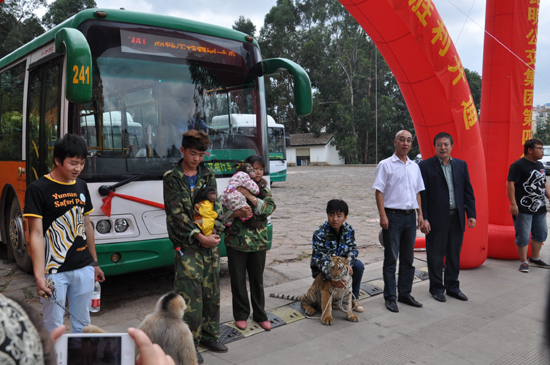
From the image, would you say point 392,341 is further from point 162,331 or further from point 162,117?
point 162,117

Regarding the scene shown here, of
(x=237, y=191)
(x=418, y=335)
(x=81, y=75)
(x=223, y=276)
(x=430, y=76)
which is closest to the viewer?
(x=81, y=75)

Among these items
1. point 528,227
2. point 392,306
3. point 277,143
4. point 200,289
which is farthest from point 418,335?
point 277,143

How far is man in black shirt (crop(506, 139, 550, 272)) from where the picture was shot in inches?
247

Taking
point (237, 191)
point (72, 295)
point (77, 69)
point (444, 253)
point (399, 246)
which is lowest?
point (444, 253)

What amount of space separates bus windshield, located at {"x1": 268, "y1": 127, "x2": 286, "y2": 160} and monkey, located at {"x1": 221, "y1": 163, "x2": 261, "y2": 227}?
16610mm

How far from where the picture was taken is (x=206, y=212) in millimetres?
3566

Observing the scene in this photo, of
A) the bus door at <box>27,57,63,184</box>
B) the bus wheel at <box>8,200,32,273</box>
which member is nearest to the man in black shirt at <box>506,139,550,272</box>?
the bus door at <box>27,57,63,184</box>

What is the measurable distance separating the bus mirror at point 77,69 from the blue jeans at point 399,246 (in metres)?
3.39

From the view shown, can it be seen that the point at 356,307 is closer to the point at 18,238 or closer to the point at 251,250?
the point at 251,250

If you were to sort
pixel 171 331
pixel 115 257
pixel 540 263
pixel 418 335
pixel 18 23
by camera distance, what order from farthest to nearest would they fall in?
pixel 18 23
pixel 540 263
pixel 115 257
pixel 418 335
pixel 171 331

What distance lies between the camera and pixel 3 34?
37.1 m

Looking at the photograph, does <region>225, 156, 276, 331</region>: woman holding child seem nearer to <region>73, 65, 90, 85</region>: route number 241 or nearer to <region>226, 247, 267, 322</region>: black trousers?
<region>226, 247, 267, 322</region>: black trousers

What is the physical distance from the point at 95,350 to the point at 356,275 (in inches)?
153

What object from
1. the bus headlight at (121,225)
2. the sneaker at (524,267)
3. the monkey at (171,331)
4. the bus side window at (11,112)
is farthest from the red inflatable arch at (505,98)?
the bus side window at (11,112)
